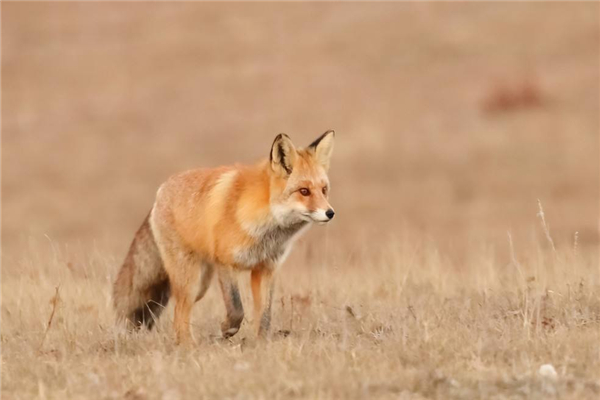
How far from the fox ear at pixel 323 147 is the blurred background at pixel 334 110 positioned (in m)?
9.29

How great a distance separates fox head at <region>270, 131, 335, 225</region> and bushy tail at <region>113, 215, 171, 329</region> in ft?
4.40

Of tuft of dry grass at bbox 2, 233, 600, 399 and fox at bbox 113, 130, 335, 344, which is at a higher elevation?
fox at bbox 113, 130, 335, 344

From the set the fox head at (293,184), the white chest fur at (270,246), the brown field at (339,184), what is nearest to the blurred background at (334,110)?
the brown field at (339,184)

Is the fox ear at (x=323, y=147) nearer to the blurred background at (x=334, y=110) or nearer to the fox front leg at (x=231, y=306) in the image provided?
the fox front leg at (x=231, y=306)

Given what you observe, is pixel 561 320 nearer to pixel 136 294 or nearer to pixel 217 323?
pixel 217 323

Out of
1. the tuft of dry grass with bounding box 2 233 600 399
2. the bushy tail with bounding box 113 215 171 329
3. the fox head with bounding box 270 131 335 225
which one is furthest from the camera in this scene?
the bushy tail with bounding box 113 215 171 329

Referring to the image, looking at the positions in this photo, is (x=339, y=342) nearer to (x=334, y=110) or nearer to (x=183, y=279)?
(x=183, y=279)

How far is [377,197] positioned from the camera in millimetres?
22047

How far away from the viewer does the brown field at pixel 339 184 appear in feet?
20.7

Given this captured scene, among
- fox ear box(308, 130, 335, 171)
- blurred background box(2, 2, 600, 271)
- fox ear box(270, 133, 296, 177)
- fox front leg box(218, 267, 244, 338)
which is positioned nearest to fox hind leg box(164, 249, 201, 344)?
fox front leg box(218, 267, 244, 338)

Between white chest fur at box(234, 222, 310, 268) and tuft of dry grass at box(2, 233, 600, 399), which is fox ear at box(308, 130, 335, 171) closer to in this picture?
white chest fur at box(234, 222, 310, 268)

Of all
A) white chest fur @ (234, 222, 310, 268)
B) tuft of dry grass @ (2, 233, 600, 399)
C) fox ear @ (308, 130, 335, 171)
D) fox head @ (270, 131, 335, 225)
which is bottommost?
tuft of dry grass @ (2, 233, 600, 399)

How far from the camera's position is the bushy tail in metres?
8.08

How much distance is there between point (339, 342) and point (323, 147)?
1648 mm
